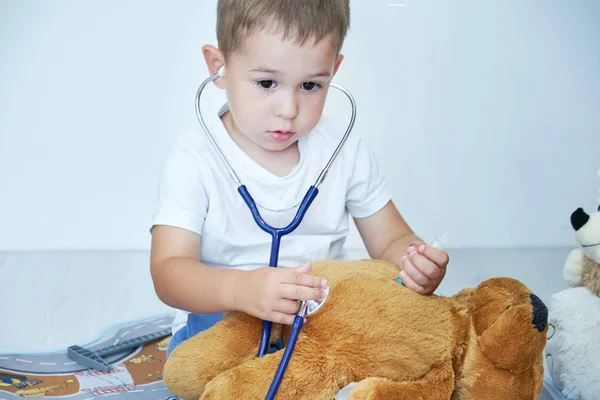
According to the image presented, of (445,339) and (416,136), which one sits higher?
(416,136)

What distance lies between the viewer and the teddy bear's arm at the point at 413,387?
98 centimetres

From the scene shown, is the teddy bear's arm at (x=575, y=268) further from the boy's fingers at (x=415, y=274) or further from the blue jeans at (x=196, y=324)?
the blue jeans at (x=196, y=324)

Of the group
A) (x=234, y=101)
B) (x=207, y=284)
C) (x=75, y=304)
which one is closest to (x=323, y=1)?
(x=234, y=101)

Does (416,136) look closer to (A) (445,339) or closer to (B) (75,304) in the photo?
(B) (75,304)

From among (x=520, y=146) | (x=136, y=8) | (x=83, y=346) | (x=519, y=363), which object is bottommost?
(x=83, y=346)

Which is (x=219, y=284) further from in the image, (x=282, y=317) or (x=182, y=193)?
(x=182, y=193)

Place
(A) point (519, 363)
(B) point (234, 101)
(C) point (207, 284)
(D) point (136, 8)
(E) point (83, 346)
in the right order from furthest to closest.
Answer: (D) point (136, 8)
(E) point (83, 346)
(B) point (234, 101)
(C) point (207, 284)
(A) point (519, 363)

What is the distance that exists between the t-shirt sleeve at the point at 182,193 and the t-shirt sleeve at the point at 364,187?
29 cm

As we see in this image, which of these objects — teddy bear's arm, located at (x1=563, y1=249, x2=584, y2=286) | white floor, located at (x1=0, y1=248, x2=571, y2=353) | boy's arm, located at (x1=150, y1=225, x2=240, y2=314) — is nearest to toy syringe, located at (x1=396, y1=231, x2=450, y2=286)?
boy's arm, located at (x1=150, y1=225, x2=240, y2=314)

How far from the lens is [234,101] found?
1322 mm

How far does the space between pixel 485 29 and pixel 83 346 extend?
1.52 metres

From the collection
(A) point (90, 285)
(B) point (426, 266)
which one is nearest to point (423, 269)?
(B) point (426, 266)

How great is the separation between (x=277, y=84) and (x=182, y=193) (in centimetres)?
26

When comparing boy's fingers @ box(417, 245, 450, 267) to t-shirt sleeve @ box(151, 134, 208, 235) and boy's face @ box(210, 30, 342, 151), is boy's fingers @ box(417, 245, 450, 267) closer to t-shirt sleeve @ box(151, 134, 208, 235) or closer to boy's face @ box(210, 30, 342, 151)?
boy's face @ box(210, 30, 342, 151)
